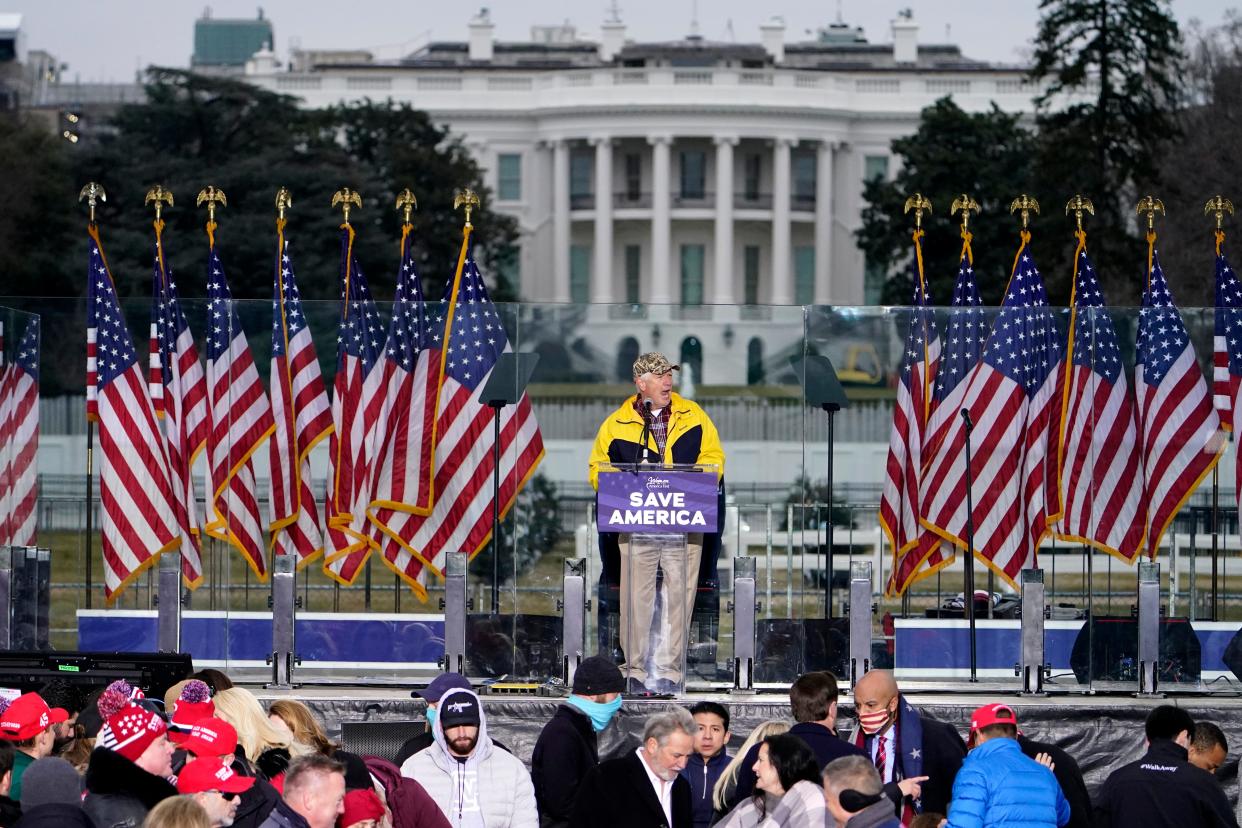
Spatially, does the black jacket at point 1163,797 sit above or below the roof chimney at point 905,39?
below

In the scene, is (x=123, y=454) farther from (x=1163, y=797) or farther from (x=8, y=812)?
(x=1163, y=797)

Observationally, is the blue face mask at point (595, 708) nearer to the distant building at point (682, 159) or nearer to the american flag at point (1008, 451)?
the american flag at point (1008, 451)

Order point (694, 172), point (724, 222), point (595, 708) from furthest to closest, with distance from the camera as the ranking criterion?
point (694, 172)
point (724, 222)
point (595, 708)

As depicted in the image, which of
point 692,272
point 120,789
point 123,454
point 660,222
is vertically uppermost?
point 660,222

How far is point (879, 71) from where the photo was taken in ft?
357

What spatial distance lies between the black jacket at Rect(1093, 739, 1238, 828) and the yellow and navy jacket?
4.90 meters

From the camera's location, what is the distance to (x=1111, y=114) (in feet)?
188

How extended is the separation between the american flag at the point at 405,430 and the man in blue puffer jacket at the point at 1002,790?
7.45 m

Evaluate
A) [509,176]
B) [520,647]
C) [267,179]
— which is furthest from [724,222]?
[520,647]

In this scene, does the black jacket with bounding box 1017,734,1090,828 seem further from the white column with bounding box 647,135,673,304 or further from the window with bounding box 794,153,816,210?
the window with bounding box 794,153,816,210

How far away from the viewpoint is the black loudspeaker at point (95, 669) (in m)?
15.1

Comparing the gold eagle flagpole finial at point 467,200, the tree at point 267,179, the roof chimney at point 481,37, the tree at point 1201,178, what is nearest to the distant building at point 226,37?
the roof chimney at point 481,37

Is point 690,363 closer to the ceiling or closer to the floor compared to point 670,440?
closer to the ceiling

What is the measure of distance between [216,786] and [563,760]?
2579 mm
